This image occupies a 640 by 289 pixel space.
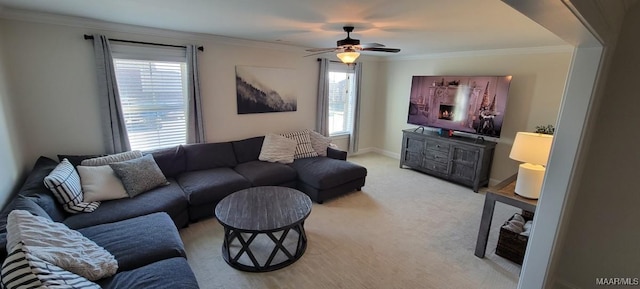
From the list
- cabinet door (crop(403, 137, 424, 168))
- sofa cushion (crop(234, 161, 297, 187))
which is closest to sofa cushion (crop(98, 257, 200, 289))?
sofa cushion (crop(234, 161, 297, 187))

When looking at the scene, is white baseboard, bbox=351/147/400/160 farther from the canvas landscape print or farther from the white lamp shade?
the white lamp shade

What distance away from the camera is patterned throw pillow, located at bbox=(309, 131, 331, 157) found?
4.57m

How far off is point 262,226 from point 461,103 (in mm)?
3798

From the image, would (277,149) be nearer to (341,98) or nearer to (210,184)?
(210,184)

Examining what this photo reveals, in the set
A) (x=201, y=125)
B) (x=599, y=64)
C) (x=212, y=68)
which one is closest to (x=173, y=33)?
(x=212, y=68)

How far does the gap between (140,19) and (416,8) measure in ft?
8.80

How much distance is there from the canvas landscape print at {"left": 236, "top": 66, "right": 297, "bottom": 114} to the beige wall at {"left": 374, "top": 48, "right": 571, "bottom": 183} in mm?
2481

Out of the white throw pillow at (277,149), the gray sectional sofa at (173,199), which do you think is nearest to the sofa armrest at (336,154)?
the gray sectional sofa at (173,199)

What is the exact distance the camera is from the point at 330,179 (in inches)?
145

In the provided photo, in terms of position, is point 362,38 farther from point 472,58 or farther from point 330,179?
point 472,58

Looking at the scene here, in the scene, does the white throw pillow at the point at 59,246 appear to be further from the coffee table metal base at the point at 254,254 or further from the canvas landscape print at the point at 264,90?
the canvas landscape print at the point at 264,90

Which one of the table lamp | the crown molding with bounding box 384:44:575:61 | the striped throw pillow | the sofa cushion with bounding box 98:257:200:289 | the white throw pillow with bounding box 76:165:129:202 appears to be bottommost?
the sofa cushion with bounding box 98:257:200:289

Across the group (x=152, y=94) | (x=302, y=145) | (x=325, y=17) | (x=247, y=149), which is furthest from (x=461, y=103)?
(x=152, y=94)

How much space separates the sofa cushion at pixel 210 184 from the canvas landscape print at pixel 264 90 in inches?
46.6
